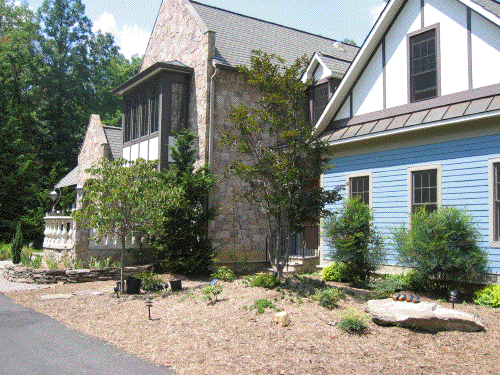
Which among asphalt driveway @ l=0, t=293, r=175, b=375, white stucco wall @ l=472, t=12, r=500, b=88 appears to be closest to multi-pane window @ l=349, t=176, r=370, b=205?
white stucco wall @ l=472, t=12, r=500, b=88

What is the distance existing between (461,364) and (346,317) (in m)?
1.69

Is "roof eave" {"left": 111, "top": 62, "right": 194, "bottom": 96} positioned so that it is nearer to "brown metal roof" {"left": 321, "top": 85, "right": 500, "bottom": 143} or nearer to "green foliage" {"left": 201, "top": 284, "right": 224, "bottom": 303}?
"brown metal roof" {"left": 321, "top": 85, "right": 500, "bottom": 143}

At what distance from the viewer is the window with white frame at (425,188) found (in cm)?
1095

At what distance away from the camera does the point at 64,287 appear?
12.1 metres

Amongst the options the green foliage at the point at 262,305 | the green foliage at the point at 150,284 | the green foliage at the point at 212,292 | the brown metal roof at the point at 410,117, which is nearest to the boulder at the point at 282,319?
the green foliage at the point at 262,305

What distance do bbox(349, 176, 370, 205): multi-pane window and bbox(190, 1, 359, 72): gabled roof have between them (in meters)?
5.32

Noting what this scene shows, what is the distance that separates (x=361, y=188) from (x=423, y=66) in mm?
Answer: 3557

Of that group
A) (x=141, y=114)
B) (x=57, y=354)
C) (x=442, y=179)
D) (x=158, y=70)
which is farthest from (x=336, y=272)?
(x=141, y=114)

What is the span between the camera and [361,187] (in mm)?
12891

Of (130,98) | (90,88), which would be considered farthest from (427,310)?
(90,88)

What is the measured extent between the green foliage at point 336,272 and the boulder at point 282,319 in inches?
192

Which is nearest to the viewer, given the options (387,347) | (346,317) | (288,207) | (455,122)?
(387,347)

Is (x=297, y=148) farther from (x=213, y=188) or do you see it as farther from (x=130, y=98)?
(x=130, y=98)

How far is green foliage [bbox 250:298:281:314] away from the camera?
25.3 feet
